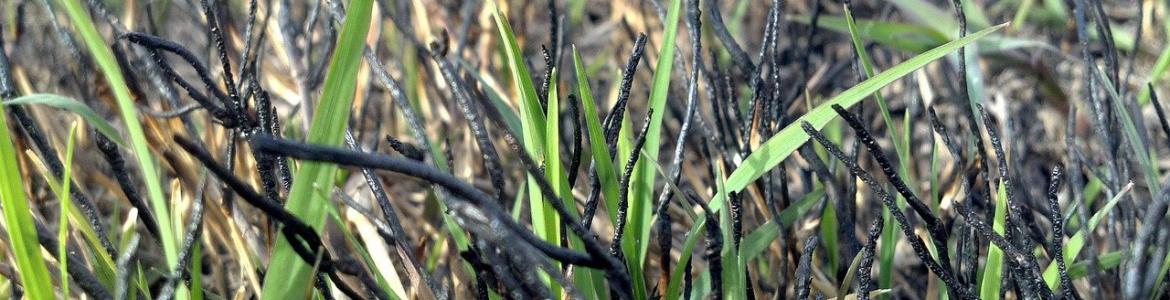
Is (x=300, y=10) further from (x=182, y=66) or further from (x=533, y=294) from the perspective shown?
(x=533, y=294)

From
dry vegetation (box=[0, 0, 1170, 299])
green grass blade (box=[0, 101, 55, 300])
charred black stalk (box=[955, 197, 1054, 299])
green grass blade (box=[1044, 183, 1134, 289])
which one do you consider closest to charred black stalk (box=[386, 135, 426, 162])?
dry vegetation (box=[0, 0, 1170, 299])

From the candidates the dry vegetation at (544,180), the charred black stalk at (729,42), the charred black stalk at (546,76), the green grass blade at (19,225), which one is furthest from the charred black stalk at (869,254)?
the green grass blade at (19,225)

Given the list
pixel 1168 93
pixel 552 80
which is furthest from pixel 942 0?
pixel 552 80

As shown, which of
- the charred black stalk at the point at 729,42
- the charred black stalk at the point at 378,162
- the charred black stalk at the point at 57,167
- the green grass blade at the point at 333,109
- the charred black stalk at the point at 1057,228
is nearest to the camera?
the charred black stalk at the point at 378,162

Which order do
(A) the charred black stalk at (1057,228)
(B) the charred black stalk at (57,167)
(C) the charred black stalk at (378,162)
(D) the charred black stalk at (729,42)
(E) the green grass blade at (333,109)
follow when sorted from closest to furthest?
(C) the charred black stalk at (378,162), (E) the green grass blade at (333,109), (A) the charred black stalk at (1057,228), (B) the charred black stalk at (57,167), (D) the charred black stalk at (729,42)

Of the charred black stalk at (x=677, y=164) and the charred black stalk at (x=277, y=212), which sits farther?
the charred black stalk at (x=677, y=164)

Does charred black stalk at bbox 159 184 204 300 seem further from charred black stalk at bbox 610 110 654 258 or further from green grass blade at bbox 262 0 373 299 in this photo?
charred black stalk at bbox 610 110 654 258

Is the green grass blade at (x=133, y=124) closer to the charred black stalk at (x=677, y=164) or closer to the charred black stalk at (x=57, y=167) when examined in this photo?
the charred black stalk at (x=57, y=167)
